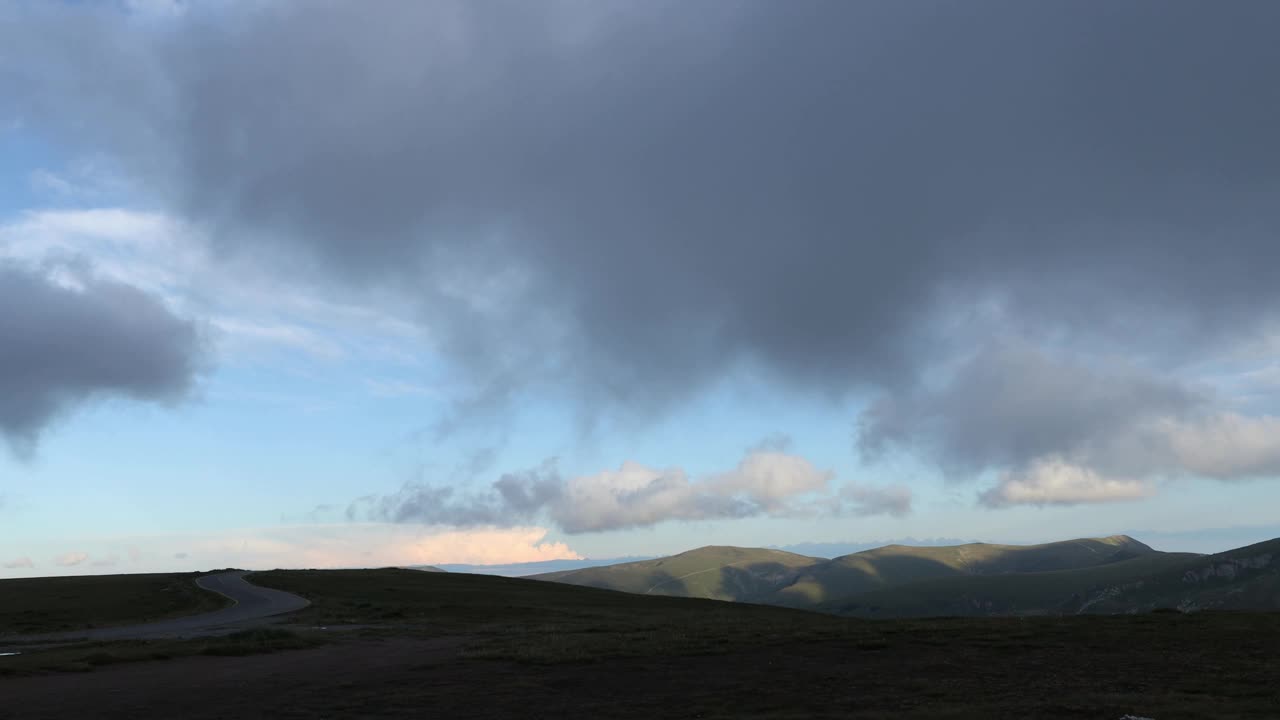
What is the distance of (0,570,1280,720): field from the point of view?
86.5ft

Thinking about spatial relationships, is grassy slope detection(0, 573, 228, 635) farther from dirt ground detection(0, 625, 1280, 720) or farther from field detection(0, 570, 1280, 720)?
dirt ground detection(0, 625, 1280, 720)

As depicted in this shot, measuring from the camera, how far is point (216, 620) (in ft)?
222

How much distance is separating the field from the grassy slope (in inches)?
1243

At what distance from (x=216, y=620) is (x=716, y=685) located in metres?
52.3

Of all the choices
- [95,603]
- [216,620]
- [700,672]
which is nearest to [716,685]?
[700,672]

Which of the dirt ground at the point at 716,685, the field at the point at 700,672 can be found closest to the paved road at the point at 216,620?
the field at the point at 700,672

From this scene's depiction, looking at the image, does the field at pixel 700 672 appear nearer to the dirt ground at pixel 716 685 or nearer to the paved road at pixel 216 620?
the dirt ground at pixel 716 685

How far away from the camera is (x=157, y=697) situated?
2962 centimetres

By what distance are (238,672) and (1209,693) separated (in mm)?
34898

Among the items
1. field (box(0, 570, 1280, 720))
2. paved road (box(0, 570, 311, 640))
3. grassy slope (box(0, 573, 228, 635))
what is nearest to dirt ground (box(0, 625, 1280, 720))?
field (box(0, 570, 1280, 720))

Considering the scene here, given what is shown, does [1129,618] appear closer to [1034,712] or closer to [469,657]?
[1034,712]

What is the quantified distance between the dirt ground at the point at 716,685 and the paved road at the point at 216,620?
65.0 ft

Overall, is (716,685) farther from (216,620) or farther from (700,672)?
(216,620)

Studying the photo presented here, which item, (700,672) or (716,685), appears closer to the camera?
(716,685)
